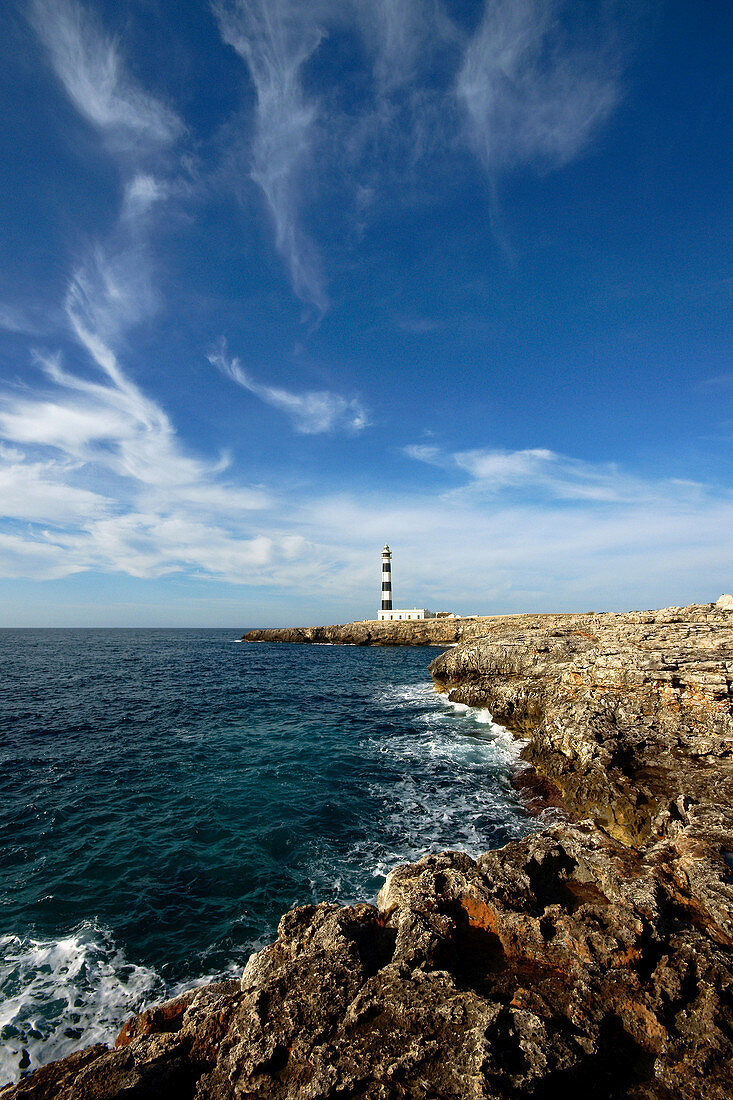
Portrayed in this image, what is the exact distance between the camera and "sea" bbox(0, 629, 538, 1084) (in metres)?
9.66

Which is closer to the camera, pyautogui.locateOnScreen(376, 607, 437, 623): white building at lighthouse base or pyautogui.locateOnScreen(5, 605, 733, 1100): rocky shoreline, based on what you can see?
pyautogui.locateOnScreen(5, 605, 733, 1100): rocky shoreline

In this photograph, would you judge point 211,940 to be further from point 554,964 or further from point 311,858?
Answer: point 554,964

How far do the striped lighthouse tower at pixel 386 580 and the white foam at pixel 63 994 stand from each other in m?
98.2

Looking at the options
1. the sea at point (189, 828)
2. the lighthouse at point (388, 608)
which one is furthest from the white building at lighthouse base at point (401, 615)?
the sea at point (189, 828)

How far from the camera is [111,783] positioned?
63.5 feet

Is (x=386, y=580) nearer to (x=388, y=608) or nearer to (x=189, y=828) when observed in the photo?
(x=388, y=608)

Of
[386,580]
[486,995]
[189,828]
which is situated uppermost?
[386,580]

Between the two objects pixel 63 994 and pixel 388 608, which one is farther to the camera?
pixel 388 608

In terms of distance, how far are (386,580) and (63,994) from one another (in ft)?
337

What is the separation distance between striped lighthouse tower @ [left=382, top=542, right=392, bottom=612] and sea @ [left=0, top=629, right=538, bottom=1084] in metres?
74.8

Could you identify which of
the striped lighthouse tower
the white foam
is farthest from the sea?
the striped lighthouse tower

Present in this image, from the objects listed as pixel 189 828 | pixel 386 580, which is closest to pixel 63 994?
pixel 189 828

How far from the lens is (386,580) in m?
111

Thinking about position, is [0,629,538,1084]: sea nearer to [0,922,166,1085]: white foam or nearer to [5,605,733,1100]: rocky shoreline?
[0,922,166,1085]: white foam
